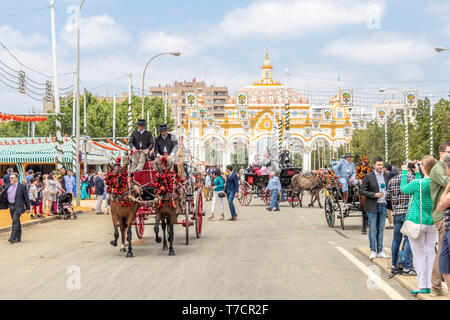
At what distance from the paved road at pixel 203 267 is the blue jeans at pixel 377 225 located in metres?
0.43

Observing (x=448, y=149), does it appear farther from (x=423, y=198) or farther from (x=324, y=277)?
(x=324, y=277)

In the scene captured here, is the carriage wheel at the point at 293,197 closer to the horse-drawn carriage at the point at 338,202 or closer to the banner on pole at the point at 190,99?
the horse-drawn carriage at the point at 338,202

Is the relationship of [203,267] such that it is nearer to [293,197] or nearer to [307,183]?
[307,183]

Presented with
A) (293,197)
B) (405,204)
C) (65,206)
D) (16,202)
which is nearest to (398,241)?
(405,204)

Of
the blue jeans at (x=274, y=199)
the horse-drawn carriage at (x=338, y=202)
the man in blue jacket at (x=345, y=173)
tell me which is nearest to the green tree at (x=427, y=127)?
the blue jeans at (x=274, y=199)

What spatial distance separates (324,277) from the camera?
9359 mm

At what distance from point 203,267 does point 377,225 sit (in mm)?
3550

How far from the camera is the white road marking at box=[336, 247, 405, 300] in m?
8.09

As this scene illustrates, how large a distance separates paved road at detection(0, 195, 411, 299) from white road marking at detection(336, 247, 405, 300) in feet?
0.08

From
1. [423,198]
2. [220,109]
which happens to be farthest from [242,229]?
[220,109]

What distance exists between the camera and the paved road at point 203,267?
817 cm

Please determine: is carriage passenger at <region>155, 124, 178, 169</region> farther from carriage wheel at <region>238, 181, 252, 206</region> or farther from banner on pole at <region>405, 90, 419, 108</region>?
banner on pole at <region>405, 90, 419, 108</region>

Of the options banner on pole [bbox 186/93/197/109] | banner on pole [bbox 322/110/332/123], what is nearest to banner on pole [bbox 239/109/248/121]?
banner on pole [bbox 186/93/197/109]
